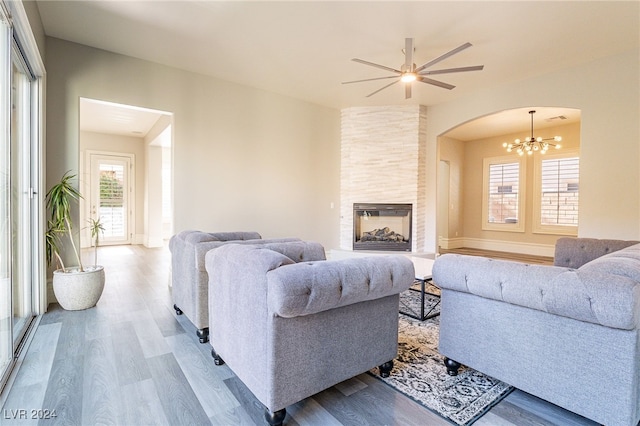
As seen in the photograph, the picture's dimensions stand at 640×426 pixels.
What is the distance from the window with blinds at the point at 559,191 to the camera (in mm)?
7012

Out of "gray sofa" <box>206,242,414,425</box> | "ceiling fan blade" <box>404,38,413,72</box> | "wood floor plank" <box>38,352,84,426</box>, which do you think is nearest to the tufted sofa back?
"gray sofa" <box>206,242,414,425</box>

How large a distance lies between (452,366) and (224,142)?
4.07 meters

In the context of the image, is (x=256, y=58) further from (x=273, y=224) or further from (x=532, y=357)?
(x=532, y=357)

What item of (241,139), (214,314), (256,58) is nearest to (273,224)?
(241,139)

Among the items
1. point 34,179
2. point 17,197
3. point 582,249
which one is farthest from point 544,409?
point 34,179

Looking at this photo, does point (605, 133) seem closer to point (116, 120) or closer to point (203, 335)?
point (203, 335)

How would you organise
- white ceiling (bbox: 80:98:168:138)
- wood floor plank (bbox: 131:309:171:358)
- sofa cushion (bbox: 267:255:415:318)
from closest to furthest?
sofa cushion (bbox: 267:255:415:318), wood floor plank (bbox: 131:309:171:358), white ceiling (bbox: 80:98:168:138)

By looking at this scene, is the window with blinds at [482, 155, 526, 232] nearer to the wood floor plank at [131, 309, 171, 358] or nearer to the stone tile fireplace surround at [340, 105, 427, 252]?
the stone tile fireplace surround at [340, 105, 427, 252]

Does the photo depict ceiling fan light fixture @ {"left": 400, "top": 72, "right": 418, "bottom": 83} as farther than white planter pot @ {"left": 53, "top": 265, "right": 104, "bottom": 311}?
Yes

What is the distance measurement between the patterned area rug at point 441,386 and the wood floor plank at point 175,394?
3.60 ft

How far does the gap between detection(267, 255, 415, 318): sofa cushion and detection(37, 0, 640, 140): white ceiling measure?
249cm

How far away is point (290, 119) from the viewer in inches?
218

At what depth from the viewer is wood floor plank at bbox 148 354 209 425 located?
5.41ft

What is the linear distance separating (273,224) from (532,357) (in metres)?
4.20
